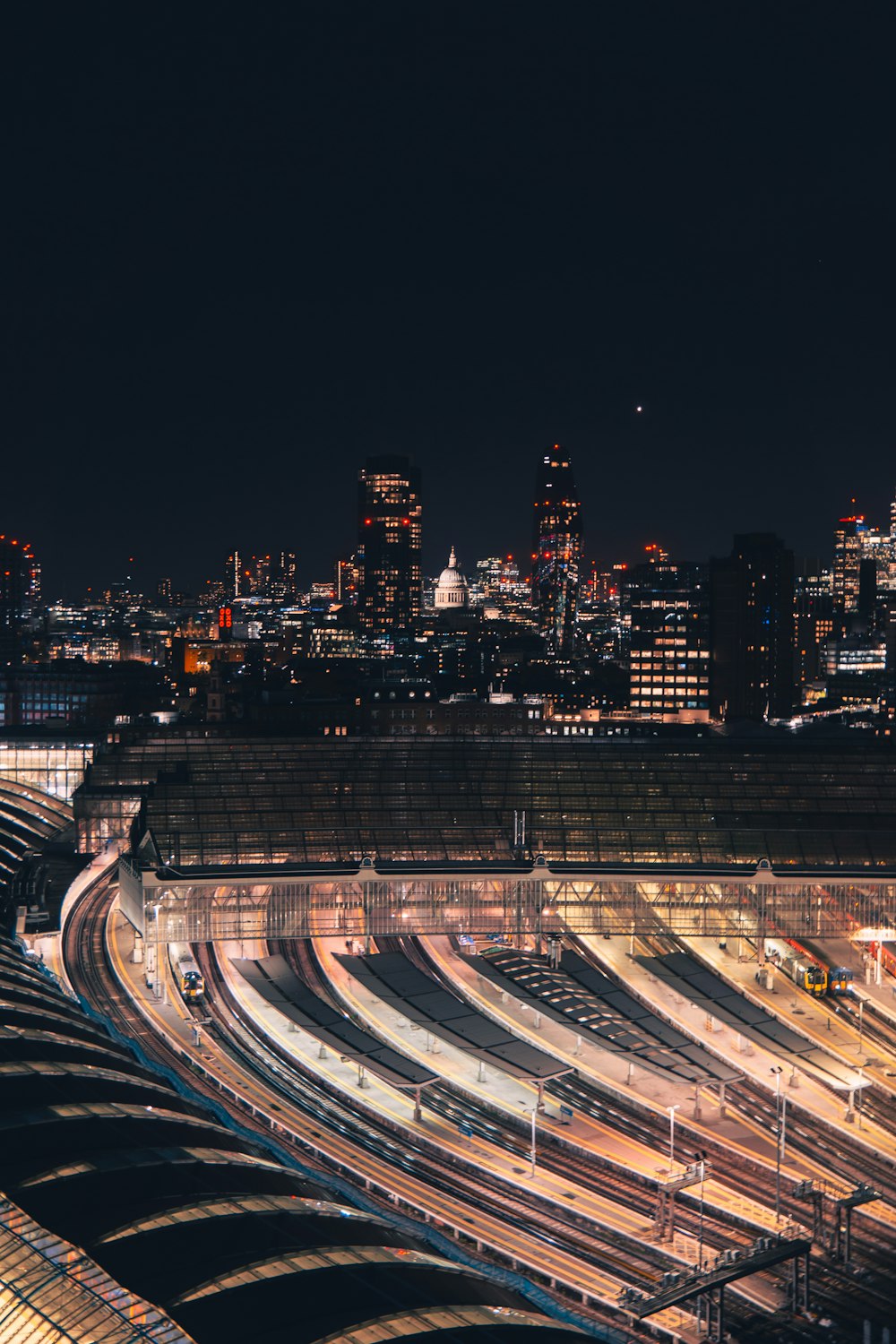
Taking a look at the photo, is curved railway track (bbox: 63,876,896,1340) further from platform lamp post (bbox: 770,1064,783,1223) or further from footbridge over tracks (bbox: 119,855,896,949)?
footbridge over tracks (bbox: 119,855,896,949)

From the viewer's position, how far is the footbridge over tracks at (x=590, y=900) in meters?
79.6

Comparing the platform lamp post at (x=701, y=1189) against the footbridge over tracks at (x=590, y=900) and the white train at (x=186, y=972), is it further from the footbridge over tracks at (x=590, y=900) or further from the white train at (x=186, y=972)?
the footbridge over tracks at (x=590, y=900)

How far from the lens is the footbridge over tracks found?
79.6 meters

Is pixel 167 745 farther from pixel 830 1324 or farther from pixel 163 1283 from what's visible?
pixel 163 1283

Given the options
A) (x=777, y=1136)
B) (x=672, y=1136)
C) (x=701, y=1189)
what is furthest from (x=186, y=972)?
(x=701, y=1189)

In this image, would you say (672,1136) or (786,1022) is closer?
(672,1136)

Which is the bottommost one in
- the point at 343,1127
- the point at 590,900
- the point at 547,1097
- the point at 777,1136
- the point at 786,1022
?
the point at 777,1136

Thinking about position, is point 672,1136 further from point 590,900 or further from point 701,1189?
point 590,900

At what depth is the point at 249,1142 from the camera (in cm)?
3859

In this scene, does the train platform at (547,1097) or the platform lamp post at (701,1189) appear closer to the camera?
the platform lamp post at (701,1189)

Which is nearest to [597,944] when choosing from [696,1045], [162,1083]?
[696,1045]

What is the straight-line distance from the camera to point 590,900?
80125 mm

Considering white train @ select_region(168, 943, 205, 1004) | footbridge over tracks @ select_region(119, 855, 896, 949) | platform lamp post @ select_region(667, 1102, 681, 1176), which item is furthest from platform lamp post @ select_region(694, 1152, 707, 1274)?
footbridge over tracks @ select_region(119, 855, 896, 949)

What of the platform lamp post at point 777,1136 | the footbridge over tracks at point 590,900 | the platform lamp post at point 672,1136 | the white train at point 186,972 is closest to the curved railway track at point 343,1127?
the white train at point 186,972
